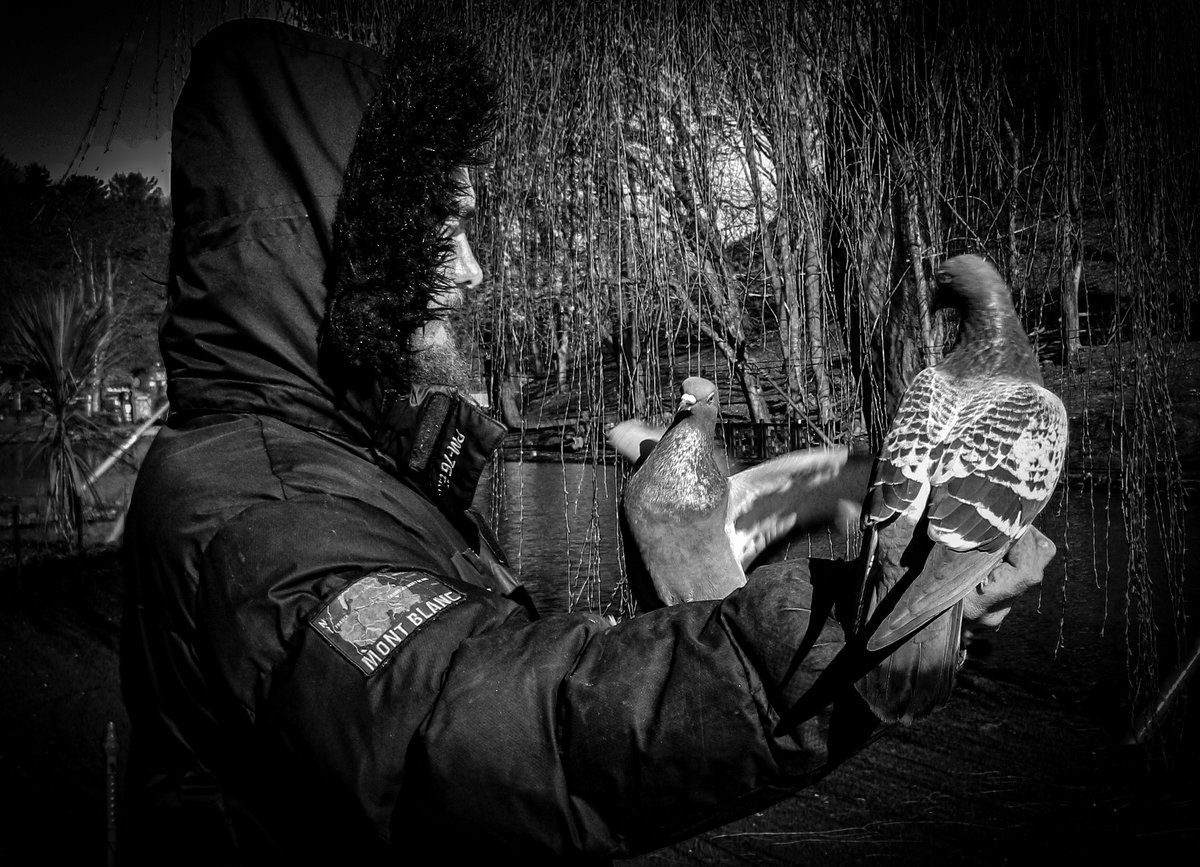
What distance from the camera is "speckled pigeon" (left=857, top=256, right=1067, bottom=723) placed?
3.97 feet

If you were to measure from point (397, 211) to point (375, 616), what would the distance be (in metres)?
0.87

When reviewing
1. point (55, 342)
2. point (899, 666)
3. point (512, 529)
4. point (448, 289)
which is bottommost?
point (512, 529)

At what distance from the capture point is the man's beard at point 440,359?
5.96 feet

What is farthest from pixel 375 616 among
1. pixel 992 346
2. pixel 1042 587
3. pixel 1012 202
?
pixel 1042 587

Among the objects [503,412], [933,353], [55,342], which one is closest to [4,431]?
[55,342]

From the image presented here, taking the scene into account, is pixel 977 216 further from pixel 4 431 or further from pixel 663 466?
pixel 4 431

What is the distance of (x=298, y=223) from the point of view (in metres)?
1.66

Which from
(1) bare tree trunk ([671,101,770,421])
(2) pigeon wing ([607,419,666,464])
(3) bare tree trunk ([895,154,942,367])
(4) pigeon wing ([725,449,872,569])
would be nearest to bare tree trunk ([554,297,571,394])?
(2) pigeon wing ([607,419,666,464])

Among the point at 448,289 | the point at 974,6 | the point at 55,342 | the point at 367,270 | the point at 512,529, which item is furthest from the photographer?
the point at 55,342

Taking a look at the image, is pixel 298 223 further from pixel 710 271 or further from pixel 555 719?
pixel 710 271

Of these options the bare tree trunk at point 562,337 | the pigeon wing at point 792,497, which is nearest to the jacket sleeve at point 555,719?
the pigeon wing at point 792,497

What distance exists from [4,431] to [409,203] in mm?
29837

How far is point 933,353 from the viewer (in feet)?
11.1

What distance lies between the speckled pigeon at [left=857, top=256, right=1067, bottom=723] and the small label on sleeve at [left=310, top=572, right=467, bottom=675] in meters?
0.63
